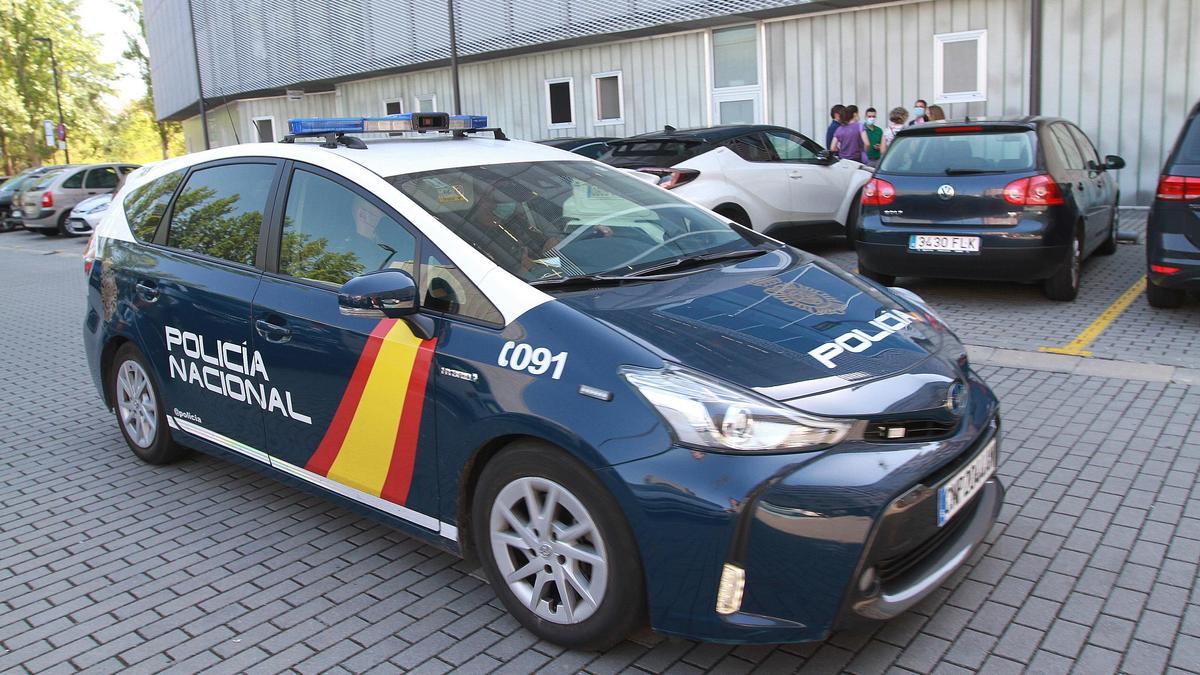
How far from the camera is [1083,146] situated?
29.3ft

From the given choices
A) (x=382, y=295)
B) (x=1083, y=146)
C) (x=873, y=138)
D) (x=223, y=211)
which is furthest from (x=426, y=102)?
(x=382, y=295)

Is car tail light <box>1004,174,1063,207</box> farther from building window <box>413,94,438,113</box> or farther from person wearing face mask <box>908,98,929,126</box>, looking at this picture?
building window <box>413,94,438,113</box>

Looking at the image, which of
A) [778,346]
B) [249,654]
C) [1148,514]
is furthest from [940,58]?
[249,654]

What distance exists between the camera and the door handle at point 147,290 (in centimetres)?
466

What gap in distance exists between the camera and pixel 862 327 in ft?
11.2

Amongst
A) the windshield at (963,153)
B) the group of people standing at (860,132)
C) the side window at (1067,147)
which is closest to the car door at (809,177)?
the group of people standing at (860,132)

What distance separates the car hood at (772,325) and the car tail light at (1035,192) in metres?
4.31

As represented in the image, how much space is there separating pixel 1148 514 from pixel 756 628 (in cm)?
220

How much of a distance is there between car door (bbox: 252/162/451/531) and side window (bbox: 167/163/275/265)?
0.19m

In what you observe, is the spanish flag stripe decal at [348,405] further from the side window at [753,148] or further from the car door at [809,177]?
the car door at [809,177]

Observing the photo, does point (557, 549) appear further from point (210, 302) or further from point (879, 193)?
point (879, 193)

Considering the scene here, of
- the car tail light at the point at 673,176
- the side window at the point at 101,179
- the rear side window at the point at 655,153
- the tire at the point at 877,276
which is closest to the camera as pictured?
the tire at the point at 877,276

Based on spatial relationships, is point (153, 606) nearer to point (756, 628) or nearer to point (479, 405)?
point (479, 405)

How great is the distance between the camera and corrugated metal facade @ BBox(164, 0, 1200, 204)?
13.0 metres
